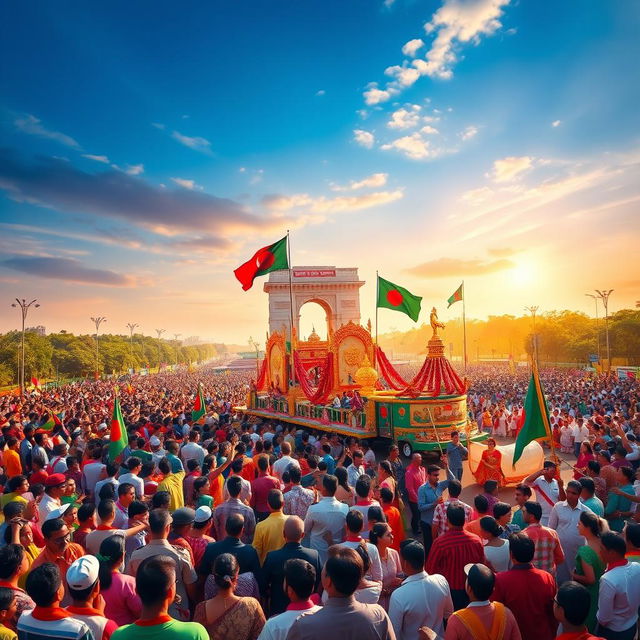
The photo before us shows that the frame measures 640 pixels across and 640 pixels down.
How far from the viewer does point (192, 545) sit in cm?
479

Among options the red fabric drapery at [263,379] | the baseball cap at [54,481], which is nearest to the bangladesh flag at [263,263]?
the red fabric drapery at [263,379]

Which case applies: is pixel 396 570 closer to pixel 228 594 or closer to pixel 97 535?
pixel 228 594

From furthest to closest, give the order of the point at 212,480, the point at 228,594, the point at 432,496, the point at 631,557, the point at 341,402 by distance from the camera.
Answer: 1. the point at 341,402
2. the point at 212,480
3. the point at 432,496
4. the point at 631,557
5. the point at 228,594

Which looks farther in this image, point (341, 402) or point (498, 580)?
point (341, 402)

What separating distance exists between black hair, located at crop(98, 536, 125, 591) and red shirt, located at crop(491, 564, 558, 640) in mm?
3052

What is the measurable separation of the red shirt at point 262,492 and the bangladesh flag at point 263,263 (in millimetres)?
11704

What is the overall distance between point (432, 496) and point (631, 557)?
291 cm

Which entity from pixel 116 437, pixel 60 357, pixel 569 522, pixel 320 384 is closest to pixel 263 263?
pixel 320 384

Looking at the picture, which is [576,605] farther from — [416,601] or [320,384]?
[320,384]

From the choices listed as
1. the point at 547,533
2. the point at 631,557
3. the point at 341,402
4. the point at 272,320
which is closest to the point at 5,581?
the point at 547,533

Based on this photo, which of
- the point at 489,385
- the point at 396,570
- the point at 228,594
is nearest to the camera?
the point at 228,594

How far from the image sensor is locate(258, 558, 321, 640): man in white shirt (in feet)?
9.95

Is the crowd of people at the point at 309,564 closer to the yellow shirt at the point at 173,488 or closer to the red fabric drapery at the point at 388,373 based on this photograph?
the yellow shirt at the point at 173,488

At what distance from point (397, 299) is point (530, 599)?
15.3 m
